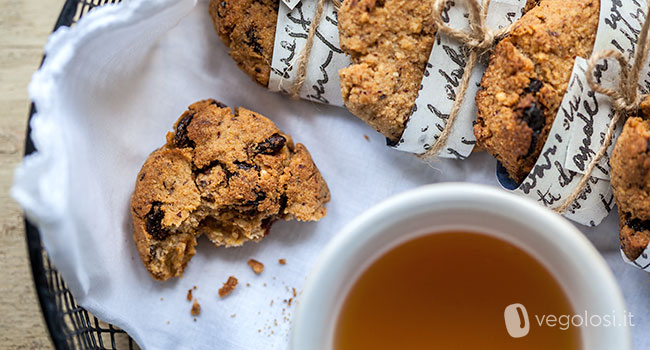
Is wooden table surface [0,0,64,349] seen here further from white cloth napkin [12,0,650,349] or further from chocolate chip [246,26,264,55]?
chocolate chip [246,26,264,55]

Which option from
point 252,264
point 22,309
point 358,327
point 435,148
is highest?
point 435,148

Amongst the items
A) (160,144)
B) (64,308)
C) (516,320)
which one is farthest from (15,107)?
(516,320)

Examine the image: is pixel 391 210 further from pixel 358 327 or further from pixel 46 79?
pixel 46 79

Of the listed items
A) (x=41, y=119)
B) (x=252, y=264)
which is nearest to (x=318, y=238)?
(x=252, y=264)

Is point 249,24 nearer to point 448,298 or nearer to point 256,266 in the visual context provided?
point 256,266

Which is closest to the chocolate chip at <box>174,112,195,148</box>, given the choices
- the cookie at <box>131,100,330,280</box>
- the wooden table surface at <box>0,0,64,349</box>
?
the cookie at <box>131,100,330,280</box>

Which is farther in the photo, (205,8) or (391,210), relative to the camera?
(205,8)

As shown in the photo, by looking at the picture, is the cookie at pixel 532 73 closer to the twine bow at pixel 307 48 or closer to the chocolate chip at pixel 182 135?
the twine bow at pixel 307 48
